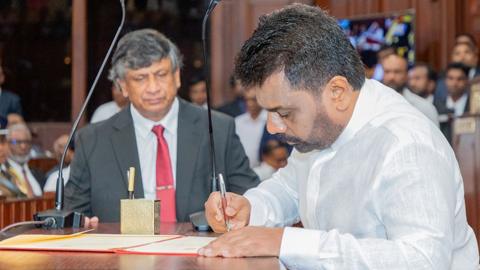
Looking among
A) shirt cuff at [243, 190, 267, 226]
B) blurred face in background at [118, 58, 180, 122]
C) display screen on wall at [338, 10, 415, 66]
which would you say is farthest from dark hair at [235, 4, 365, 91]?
display screen on wall at [338, 10, 415, 66]

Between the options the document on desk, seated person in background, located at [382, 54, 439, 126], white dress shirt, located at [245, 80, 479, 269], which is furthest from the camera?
seated person in background, located at [382, 54, 439, 126]

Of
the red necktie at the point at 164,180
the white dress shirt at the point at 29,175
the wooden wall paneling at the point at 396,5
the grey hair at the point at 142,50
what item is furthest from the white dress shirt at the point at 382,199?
the wooden wall paneling at the point at 396,5

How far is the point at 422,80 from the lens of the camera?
7.59 metres

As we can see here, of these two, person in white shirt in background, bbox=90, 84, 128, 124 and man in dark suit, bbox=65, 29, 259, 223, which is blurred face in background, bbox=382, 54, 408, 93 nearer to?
person in white shirt in background, bbox=90, 84, 128, 124

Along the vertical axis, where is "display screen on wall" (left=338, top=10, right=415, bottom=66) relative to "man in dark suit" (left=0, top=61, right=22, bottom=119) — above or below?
above

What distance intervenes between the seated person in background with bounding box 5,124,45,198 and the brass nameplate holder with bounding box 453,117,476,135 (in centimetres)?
244

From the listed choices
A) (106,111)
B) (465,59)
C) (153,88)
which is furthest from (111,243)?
(465,59)

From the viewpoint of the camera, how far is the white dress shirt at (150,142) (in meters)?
3.40

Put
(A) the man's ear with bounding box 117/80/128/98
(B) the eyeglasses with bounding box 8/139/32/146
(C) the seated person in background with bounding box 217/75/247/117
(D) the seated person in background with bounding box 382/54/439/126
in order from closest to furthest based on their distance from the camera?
1. (A) the man's ear with bounding box 117/80/128/98
2. (B) the eyeglasses with bounding box 8/139/32/146
3. (D) the seated person in background with bounding box 382/54/439/126
4. (C) the seated person in background with bounding box 217/75/247/117

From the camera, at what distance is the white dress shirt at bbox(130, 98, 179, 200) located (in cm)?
340

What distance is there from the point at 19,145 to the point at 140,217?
408cm

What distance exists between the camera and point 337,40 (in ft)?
6.40

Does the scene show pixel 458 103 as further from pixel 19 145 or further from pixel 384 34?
pixel 19 145

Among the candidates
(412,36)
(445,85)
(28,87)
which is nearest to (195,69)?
(28,87)
